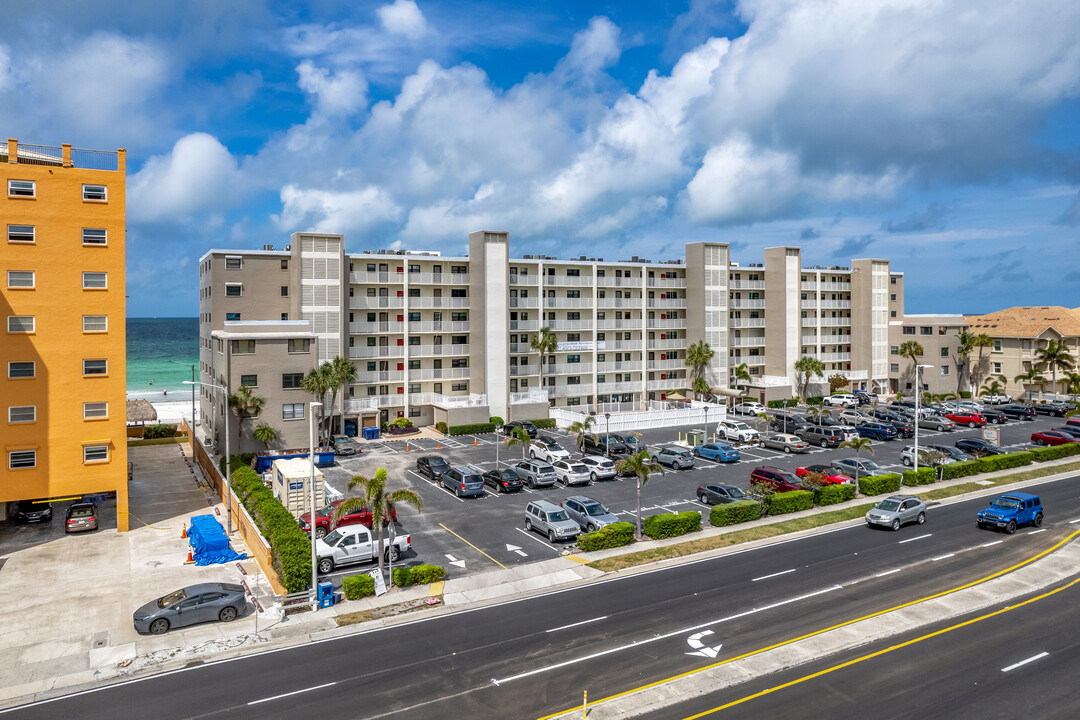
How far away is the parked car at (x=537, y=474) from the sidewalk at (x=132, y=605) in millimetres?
12917

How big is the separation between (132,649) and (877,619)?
2659 cm

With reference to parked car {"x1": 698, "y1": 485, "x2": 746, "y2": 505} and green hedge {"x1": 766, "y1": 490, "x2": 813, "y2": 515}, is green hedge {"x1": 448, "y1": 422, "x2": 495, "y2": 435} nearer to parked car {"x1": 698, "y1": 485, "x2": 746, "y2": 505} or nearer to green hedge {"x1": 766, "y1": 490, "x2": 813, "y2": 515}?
parked car {"x1": 698, "y1": 485, "x2": 746, "y2": 505}

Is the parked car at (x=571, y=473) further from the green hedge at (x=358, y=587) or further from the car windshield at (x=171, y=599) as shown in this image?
the car windshield at (x=171, y=599)

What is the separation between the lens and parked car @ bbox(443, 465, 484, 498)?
4544 cm

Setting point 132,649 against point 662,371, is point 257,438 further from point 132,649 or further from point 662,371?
point 662,371

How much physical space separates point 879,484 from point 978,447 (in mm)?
19506

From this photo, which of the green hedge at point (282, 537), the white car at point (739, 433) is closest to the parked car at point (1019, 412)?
the white car at point (739, 433)

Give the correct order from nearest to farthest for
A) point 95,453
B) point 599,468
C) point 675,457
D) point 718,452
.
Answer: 1. point 95,453
2. point 599,468
3. point 675,457
4. point 718,452

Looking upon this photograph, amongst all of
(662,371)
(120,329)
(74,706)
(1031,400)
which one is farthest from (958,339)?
(74,706)

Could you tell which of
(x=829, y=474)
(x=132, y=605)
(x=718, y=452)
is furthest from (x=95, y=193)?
(x=829, y=474)

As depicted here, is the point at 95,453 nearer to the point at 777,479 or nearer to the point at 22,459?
the point at 22,459

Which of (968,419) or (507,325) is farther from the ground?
(507,325)

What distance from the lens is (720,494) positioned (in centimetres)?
4275

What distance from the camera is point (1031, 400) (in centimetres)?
8788
